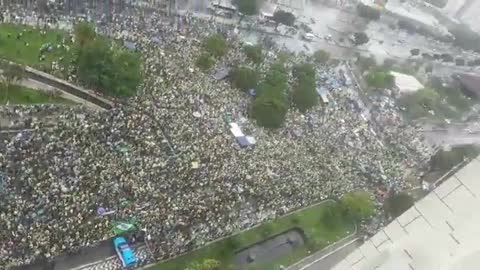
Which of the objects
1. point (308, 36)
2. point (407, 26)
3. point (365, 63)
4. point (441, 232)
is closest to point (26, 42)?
point (308, 36)

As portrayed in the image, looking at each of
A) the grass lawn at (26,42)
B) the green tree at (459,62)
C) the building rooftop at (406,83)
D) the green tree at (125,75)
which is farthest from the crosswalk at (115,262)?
the green tree at (459,62)

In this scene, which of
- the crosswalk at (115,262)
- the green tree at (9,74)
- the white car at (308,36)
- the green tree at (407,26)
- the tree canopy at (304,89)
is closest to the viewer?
the crosswalk at (115,262)

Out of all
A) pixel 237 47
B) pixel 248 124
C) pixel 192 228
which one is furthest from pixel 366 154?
pixel 192 228

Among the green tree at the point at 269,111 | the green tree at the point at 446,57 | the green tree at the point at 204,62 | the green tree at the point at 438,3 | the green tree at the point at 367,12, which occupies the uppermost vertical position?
the green tree at the point at 438,3

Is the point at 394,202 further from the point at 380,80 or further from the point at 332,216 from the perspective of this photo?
the point at 380,80

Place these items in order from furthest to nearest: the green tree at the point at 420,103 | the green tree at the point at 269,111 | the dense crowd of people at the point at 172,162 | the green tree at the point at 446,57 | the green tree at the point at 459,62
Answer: the green tree at the point at 459,62
the green tree at the point at 446,57
the green tree at the point at 420,103
the green tree at the point at 269,111
the dense crowd of people at the point at 172,162

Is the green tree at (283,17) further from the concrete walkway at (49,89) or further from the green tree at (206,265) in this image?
the green tree at (206,265)

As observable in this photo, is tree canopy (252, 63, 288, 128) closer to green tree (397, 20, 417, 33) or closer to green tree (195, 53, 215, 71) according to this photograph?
green tree (195, 53, 215, 71)
